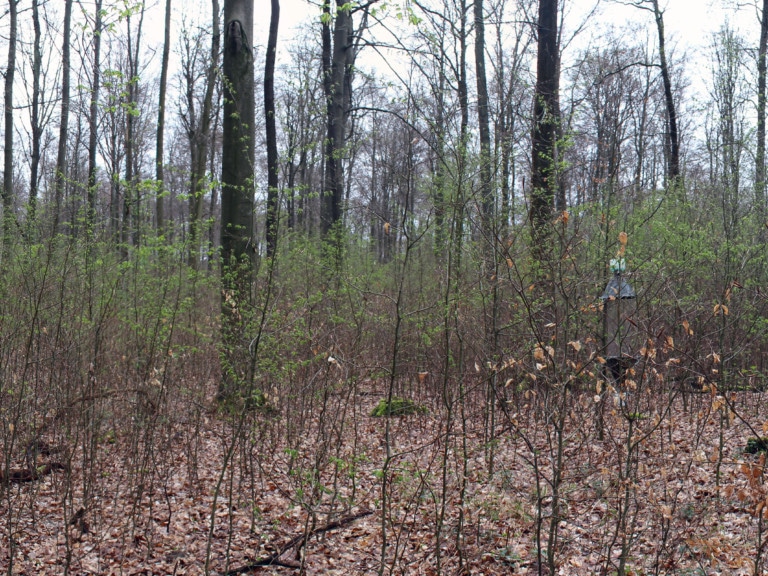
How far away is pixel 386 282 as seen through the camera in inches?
537

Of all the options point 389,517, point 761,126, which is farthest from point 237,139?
point 761,126

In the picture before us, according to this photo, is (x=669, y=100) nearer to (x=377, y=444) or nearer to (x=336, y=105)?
(x=336, y=105)

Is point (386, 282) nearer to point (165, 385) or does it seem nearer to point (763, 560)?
point (165, 385)

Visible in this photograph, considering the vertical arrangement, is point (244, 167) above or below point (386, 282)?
above

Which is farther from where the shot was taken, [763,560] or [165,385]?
[165,385]

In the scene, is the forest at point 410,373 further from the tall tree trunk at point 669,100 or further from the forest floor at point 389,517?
the tall tree trunk at point 669,100

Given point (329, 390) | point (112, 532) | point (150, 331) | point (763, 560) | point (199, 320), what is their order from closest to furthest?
point (763, 560) < point (112, 532) < point (329, 390) < point (150, 331) < point (199, 320)

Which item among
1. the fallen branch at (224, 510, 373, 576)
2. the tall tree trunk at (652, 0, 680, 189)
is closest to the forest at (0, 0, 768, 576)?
the fallen branch at (224, 510, 373, 576)

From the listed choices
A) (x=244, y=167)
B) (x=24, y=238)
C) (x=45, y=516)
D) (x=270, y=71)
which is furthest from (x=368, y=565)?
(x=270, y=71)

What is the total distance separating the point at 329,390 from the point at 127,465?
1.77 metres

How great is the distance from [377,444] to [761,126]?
9541 mm

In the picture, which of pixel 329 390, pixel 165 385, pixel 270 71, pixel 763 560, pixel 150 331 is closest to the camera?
pixel 763 560

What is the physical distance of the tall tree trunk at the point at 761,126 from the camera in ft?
25.9

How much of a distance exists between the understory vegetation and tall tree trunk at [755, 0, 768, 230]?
25.4 inches
